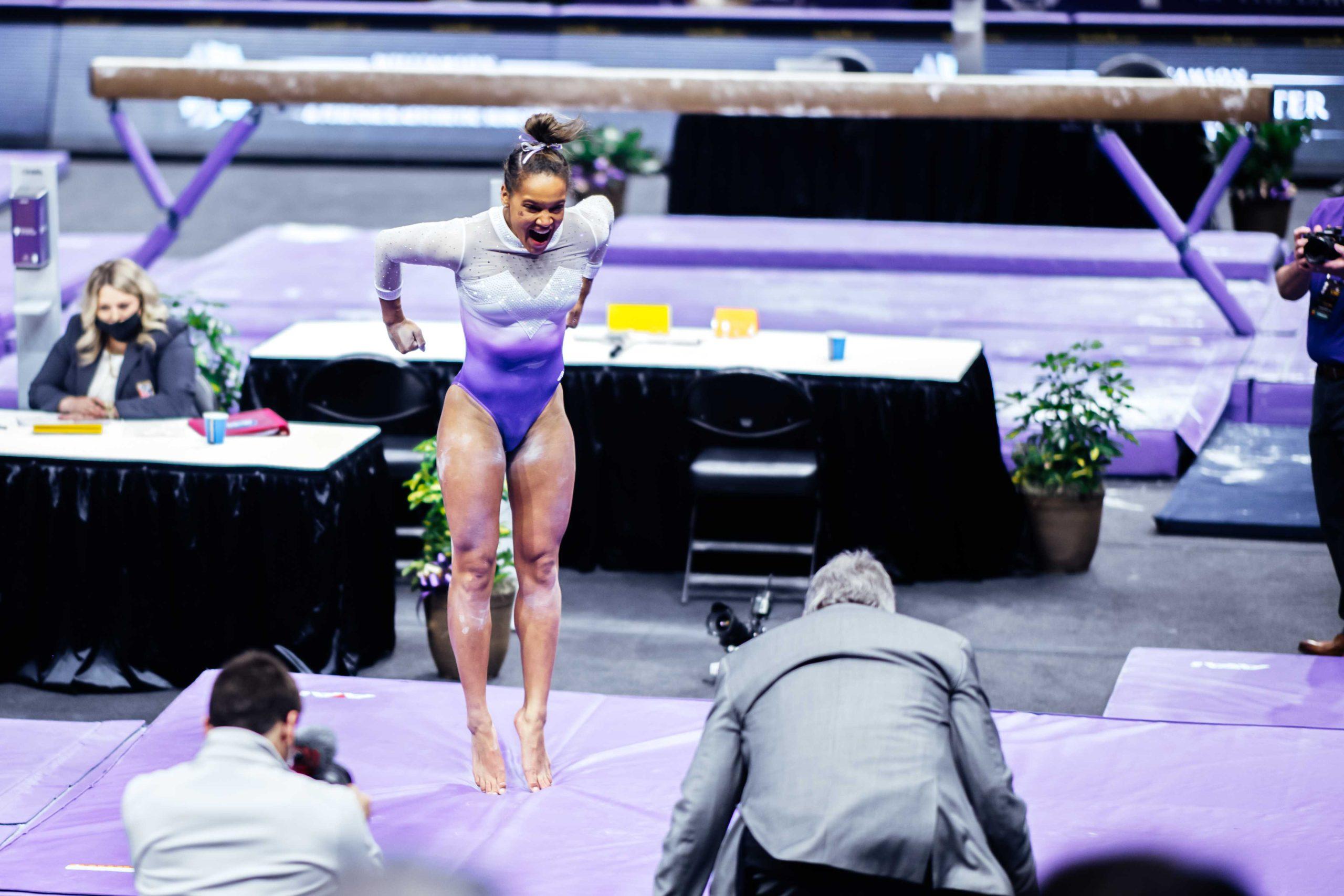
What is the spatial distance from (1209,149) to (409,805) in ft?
24.3

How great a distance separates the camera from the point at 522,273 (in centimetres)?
318

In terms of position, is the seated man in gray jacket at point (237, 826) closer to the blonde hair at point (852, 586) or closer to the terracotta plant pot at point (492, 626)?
the blonde hair at point (852, 586)

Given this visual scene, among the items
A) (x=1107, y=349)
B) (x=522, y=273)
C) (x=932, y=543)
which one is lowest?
(x=932, y=543)

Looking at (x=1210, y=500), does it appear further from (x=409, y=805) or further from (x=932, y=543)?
(x=409, y=805)

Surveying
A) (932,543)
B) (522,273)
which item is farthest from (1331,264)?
(522,273)

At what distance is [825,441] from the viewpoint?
5441 millimetres

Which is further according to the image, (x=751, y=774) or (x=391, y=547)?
(x=391, y=547)

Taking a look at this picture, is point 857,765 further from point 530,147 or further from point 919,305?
point 919,305

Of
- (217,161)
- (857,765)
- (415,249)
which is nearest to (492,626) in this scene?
(415,249)

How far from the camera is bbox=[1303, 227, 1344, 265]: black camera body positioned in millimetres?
4203

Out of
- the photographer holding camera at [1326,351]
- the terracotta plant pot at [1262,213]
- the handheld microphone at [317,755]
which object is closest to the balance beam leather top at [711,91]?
the photographer holding camera at [1326,351]

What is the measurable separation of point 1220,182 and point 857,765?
19.0 ft

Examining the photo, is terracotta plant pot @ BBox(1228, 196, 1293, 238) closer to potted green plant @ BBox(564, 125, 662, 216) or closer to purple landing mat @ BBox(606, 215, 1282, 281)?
purple landing mat @ BBox(606, 215, 1282, 281)

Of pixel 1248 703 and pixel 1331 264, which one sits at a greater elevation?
pixel 1331 264
